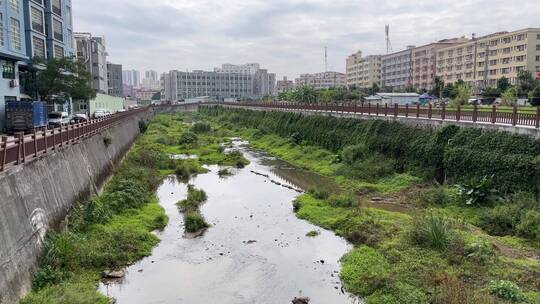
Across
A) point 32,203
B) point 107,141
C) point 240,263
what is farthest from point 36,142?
point 107,141

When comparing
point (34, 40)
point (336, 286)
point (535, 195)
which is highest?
point (34, 40)

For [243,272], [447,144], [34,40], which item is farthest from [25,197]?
[34,40]

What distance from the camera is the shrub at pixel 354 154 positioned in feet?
113

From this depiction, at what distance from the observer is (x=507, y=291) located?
12.5 m

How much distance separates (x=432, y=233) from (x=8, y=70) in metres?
41.7

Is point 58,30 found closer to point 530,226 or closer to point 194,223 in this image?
point 194,223

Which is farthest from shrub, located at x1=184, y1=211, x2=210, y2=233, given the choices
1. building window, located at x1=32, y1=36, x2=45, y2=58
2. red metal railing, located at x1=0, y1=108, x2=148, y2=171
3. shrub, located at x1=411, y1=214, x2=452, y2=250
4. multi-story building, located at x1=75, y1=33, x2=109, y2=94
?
multi-story building, located at x1=75, y1=33, x2=109, y2=94

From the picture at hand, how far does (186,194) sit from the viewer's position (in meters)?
28.8

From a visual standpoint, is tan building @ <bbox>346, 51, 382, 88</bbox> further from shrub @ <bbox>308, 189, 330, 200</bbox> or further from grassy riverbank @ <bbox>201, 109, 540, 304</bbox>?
shrub @ <bbox>308, 189, 330, 200</bbox>

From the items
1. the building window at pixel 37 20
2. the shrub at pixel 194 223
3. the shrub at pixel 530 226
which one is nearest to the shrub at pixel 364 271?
the shrub at pixel 530 226

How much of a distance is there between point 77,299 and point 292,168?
27930mm

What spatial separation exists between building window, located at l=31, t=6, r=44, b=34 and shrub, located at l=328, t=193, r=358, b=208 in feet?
134

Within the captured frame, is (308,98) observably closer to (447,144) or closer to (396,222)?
(447,144)

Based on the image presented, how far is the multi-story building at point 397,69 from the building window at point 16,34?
128 meters
